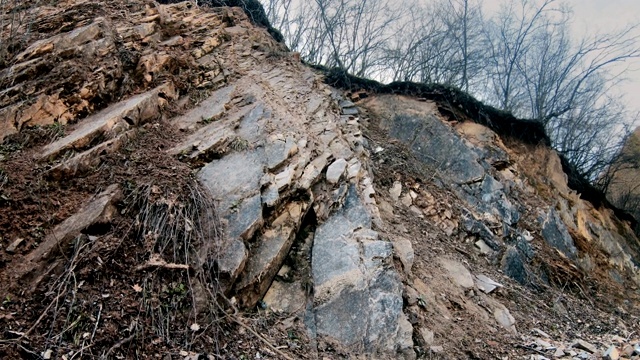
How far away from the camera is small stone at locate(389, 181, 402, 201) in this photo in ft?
21.0

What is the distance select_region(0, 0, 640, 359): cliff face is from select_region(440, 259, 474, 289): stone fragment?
33mm

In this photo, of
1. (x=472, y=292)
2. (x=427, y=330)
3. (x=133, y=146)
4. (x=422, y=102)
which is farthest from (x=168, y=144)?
(x=422, y=102)

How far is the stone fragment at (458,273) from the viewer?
5016mm

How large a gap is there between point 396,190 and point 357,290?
2887 mm

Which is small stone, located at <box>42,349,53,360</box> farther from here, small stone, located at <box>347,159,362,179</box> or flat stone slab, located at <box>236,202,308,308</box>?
small stone, located at <box>347,159,362,179</box>

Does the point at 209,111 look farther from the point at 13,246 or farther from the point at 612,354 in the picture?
the point at 612,354

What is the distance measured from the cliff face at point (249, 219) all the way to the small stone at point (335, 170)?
0.14ft

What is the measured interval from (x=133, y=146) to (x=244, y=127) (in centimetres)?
149

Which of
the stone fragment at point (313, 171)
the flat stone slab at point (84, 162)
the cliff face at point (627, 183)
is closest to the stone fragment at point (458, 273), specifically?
the stone fragment at point (313, 171)

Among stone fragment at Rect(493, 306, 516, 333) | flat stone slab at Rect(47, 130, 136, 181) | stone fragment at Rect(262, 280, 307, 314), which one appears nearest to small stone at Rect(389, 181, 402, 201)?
stone fragment at Rect(493, 306, 516, 333)

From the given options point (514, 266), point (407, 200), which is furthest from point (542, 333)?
point (407, 200)

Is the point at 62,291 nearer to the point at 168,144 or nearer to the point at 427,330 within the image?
the point at 168,144

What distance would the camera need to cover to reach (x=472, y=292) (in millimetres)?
4938

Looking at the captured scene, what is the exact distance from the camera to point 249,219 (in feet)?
13.8
